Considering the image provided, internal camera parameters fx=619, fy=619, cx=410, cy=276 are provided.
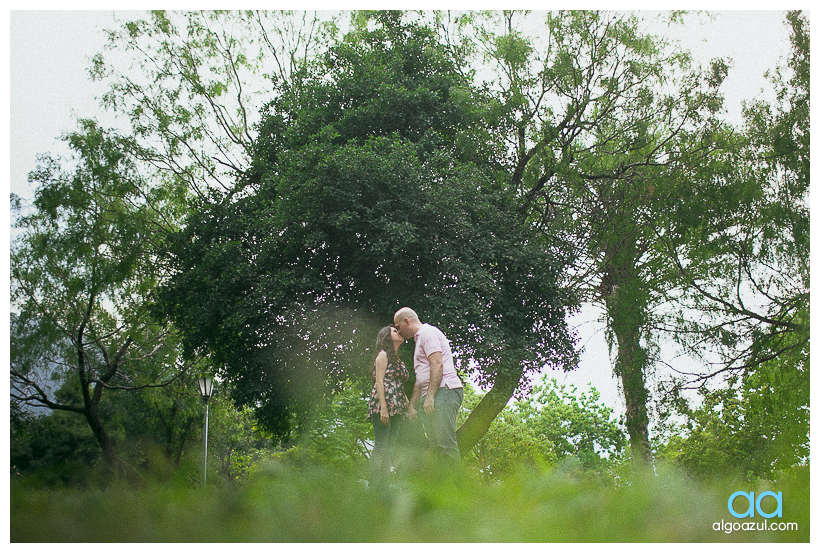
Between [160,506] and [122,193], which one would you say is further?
[122,193]

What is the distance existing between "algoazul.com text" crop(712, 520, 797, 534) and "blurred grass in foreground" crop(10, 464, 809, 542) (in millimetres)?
24

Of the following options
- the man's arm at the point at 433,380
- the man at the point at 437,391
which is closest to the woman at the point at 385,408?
the man at the point at 437,391

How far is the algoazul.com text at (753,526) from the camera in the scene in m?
2.62

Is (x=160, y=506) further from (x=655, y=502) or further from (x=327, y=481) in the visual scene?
(x=655, y=502)

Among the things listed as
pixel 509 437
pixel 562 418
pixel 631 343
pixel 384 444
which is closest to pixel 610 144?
pixel 631 343

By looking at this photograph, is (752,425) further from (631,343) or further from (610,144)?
(610,144)

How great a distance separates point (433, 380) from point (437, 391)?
0.34ft

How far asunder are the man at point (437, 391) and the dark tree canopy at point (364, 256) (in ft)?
13.9

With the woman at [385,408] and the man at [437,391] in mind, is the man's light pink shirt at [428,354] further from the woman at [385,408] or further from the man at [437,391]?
the woman at [385,408]

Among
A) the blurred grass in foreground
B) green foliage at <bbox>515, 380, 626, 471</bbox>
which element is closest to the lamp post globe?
the blurred grass in foreground

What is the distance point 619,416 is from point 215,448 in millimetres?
6595

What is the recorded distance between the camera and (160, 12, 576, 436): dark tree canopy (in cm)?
958

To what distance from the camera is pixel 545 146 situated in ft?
35.6
